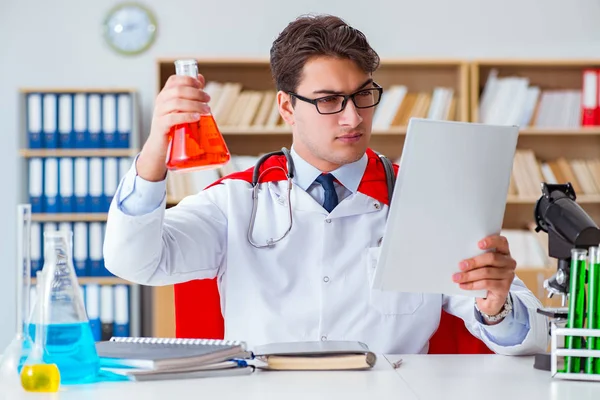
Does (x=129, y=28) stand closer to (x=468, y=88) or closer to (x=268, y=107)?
(x=268, y=107)

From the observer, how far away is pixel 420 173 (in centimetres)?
140

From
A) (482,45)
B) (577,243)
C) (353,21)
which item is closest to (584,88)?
(482,45)

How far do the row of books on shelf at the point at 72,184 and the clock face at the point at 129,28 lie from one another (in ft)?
2.24

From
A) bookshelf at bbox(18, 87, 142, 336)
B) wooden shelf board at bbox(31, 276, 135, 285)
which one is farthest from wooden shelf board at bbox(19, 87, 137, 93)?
wooden shelf board at bbox(31, 276, 135, 285)

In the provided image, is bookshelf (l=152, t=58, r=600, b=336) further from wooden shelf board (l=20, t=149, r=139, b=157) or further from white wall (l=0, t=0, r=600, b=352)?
wooden shelf board (l=20, t=149, r=139, b=157)

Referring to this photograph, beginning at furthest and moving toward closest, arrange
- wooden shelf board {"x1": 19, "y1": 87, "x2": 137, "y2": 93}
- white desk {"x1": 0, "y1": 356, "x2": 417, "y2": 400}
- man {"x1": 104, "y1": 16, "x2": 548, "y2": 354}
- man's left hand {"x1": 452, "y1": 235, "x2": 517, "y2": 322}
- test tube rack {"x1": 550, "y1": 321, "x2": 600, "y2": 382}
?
wooden shelf board {"x1": 19, "y1": 87, "x2": 137, "y2": 93} → man {"x1": 104, "y1": 16, "x2": 548, "y2": 354} → man's left hand {"x1": 452, "y1": 235, "x2": 517, "y2": 322} → test tube rack {"x1": 550, "y1": 321, "x2": 600, "y2": 382} → white desk {"x1": 0, "y1": 356, "x2": 417, "y2": 400}

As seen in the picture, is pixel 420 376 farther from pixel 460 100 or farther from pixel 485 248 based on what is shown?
pixel 460 100

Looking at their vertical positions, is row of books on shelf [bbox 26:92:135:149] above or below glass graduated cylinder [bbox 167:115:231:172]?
above

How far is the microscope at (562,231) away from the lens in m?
1.39

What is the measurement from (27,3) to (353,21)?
5.62ft

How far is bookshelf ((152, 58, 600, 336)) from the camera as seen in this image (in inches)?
171

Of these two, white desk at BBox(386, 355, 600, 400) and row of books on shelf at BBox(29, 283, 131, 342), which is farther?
row of books on shelf at BBox(29, 283, 131, 342)

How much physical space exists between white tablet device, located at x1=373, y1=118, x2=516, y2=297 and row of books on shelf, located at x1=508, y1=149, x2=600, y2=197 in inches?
118

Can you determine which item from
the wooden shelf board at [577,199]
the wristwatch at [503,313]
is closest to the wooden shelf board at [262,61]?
the wooden shelf board at [577,199]
